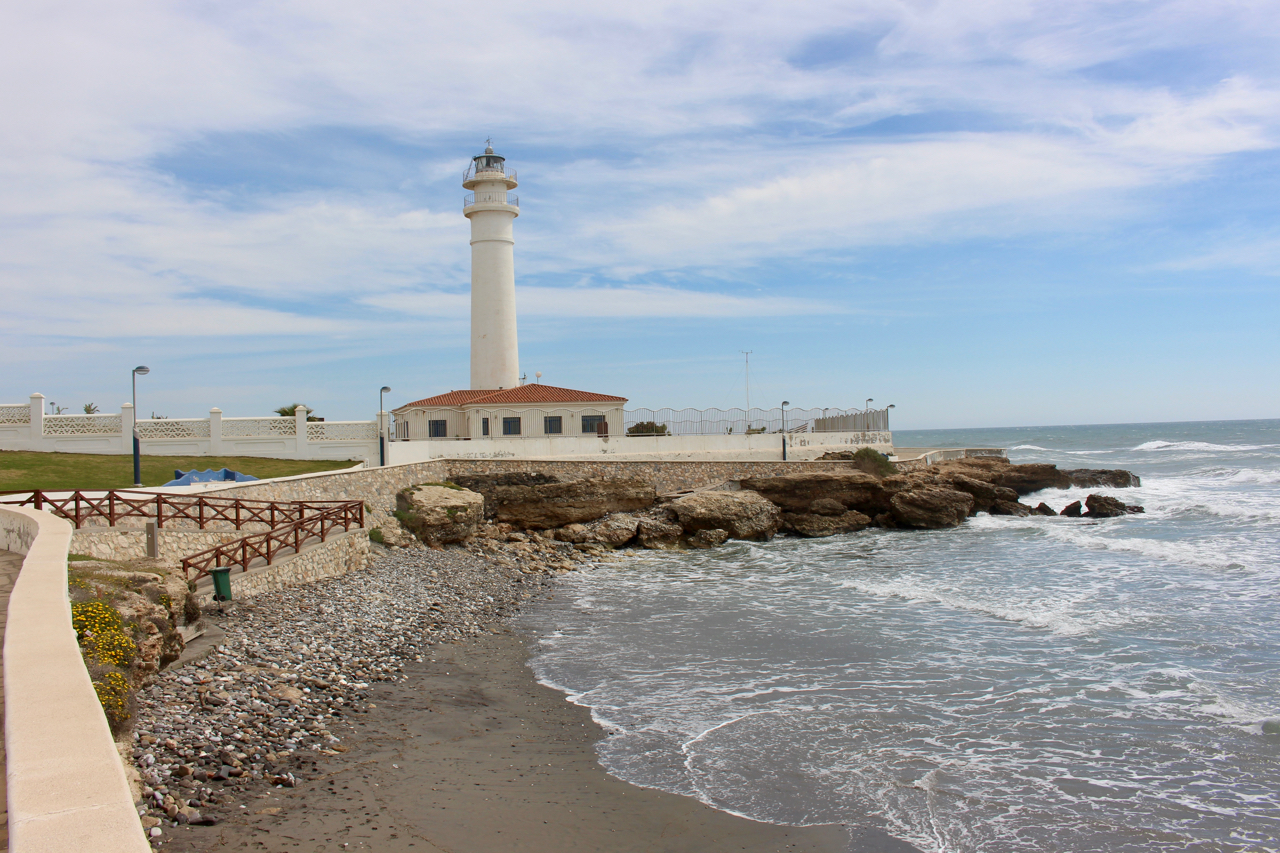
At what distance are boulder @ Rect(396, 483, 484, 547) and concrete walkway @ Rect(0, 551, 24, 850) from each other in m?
13.9

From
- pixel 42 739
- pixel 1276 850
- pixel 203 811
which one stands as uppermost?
pixel 42 739

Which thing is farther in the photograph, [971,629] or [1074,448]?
[1074,448]

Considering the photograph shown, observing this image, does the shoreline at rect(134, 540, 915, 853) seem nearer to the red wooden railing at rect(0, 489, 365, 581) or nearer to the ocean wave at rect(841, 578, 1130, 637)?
the red wooden railing at rect(0, 489, 365, 581)

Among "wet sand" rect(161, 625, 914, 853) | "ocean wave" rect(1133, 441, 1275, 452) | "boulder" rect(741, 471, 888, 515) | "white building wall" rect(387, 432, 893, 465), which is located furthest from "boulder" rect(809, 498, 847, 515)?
"ocean wave" rect(1133, 441, 1275, 452)

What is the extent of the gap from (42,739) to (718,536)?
24.9 metres

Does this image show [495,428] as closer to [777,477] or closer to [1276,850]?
[777,477]

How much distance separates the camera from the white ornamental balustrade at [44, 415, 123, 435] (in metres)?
26.8

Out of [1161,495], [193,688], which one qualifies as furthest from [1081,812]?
[1161,495]

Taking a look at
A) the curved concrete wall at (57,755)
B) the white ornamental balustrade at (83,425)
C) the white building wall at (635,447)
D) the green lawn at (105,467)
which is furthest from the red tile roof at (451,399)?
the curved concrete wall at (57,755)

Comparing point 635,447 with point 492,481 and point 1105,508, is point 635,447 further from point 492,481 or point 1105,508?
point 1105,508

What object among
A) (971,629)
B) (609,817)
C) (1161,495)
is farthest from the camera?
(1161,495)

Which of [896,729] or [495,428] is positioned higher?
[495,428]

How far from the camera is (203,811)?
6.82 meters

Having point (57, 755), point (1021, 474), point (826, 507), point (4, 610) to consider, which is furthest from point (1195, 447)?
point (57, 755)
